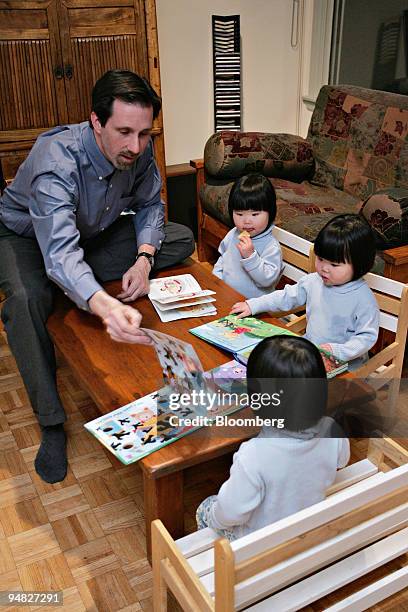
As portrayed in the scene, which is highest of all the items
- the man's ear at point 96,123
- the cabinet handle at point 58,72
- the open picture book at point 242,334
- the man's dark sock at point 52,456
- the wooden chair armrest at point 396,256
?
the cabinet handle at point 58,72

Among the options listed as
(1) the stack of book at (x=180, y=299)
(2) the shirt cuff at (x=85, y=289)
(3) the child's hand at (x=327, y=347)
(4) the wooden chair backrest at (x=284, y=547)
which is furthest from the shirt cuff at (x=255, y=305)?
(4) the wooden chair backrest at (x=284, y=547)

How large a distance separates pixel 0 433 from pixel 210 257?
1.65 m

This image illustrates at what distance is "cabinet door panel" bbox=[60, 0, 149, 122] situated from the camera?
3.09m

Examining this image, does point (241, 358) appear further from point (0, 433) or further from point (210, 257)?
point (210, 257)

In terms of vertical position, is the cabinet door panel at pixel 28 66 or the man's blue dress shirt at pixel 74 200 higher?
the cabinet door panel at pixel 28 66

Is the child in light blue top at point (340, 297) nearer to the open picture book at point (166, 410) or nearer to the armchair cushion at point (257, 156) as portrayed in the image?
the open picture book at point (166, 410)

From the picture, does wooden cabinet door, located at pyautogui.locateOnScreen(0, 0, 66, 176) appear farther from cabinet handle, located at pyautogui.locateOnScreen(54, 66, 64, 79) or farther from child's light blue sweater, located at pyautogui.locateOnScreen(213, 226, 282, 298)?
child's light blue sweater, located at pyautogui.locateOnScreen(213, 226, 282, 298)

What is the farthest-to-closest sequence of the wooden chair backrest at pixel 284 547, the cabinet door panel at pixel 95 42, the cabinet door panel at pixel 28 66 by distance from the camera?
the cabinet door panel at pixel 95 42 < the cabinet door panel at pixel 28 66 < the wooden chair backrest at pixel 284 547

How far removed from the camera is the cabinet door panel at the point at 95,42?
3.09 meters

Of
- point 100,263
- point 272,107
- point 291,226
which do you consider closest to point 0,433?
point 100,263

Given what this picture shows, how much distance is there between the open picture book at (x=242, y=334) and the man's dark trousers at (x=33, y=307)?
1.57ft

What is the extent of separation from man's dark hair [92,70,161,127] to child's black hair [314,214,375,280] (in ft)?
2.22

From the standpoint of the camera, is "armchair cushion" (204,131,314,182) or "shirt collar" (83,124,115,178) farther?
"armchair cushion" (204,131,314,182)

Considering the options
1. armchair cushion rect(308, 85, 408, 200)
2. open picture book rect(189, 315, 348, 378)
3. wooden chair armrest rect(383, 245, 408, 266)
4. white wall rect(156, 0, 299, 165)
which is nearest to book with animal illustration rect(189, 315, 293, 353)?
open picture book rect(189, 315, 348, 378)
